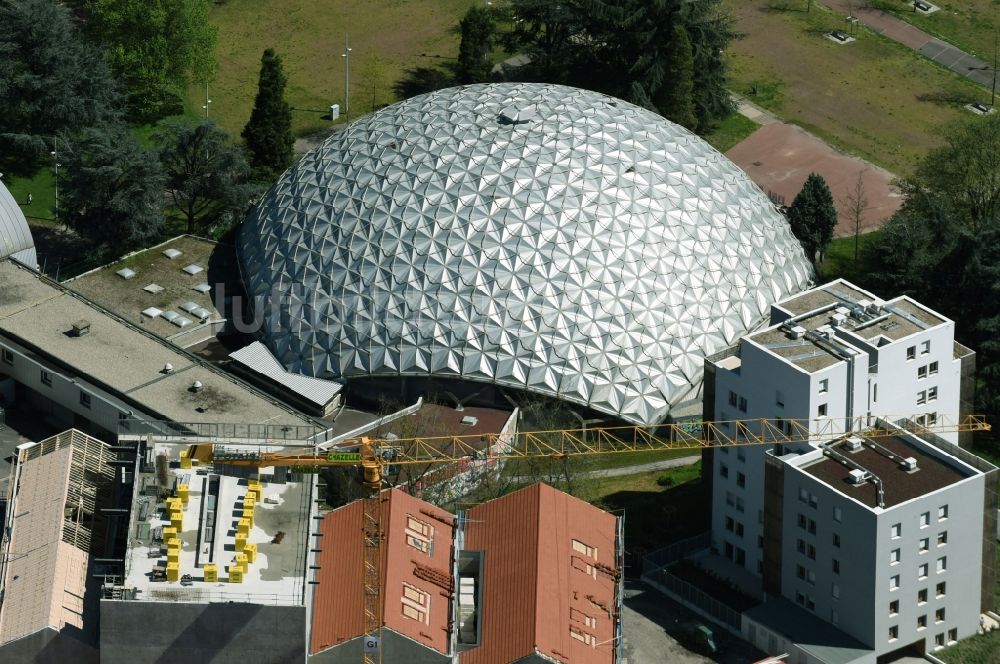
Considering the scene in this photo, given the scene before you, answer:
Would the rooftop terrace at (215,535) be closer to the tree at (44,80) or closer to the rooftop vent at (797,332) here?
the rooftop vent at (797,332)

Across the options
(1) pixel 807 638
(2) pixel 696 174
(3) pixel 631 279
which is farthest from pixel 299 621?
(2) pixel 696 174

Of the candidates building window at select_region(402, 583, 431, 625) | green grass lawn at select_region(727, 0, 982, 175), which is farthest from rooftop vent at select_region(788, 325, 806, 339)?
green grass lawn at select_region(727, 0, 982, 175)

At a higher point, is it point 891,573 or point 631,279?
point 631,279

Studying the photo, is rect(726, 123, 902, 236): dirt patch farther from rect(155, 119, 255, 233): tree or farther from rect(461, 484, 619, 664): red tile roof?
rect(461, 484, 619, 664): red tile roof

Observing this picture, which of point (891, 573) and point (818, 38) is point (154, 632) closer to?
point (891, 573)

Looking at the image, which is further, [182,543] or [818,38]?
[818,38]

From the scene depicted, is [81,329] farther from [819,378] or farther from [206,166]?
[819,378]

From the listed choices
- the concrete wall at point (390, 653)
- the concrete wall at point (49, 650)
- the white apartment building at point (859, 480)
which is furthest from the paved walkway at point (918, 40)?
the concrete wall at point (49, 650)
